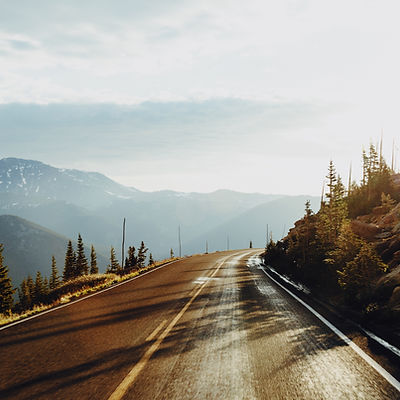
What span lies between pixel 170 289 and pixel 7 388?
8.28 meters

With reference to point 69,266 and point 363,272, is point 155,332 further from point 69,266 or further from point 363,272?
point 69,266

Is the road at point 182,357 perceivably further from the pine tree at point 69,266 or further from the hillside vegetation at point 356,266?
the pine tree at point 69,266

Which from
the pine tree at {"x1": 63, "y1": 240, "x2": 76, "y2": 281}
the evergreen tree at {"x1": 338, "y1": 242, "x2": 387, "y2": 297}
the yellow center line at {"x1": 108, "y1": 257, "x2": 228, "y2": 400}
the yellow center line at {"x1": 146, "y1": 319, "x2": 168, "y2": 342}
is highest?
the evergreen tree at {"x1": 338, "y1": 242, "x2": 387, "y2": 297}

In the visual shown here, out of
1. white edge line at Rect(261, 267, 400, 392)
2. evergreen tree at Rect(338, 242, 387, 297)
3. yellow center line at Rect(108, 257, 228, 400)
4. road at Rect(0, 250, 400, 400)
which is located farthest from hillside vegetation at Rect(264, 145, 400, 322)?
yellow center line at Rect(108, 257, 228, 400)

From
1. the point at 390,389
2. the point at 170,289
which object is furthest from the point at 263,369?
the point at 170,289

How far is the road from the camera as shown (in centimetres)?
392

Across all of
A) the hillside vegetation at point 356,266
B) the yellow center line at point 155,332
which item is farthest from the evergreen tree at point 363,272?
the yellow center line at point 155,332

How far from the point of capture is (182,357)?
499cm

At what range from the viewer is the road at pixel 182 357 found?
3.92m

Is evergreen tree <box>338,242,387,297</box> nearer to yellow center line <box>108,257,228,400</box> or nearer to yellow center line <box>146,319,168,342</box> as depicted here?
yellow center line <box>108,257,228,400</box>

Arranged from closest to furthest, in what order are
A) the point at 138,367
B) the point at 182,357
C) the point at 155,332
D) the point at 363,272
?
the point at 138,367 → the point at 182,357 → the point at 155,332 → the point at 363,272

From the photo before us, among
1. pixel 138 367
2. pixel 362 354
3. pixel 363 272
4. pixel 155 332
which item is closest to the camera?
pixel 138 367

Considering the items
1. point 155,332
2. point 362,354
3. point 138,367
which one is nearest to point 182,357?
point 138,367

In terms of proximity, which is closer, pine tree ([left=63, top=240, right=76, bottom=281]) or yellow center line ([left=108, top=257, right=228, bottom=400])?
yellow center line ([left=108, top=257, right=228, bottom=400])
